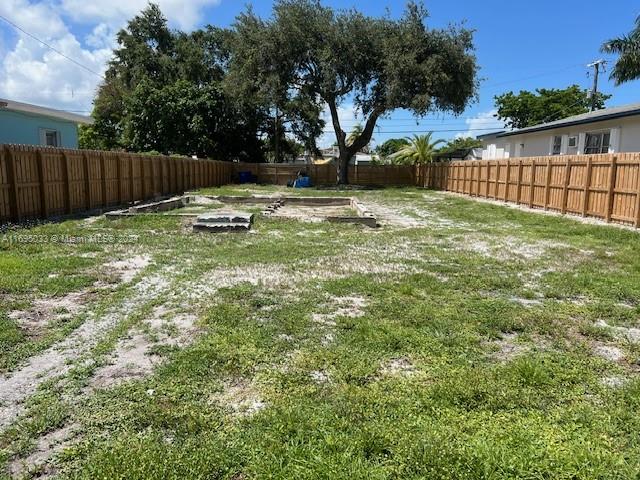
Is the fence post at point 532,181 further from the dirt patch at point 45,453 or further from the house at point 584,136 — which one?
the dirt patch at point 45,453

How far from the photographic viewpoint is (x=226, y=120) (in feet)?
119

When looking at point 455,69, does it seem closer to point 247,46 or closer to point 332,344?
point 247,46

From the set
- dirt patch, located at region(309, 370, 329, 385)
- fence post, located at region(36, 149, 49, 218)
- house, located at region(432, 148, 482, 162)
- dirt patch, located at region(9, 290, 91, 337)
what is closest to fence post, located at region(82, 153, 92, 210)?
fence post, located at region(36, 149, 49, 218)

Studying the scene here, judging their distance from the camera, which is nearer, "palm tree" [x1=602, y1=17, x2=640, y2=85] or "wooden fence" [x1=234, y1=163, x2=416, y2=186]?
"palm tree" [x1=602, y1=17, x2=640, y2=85]

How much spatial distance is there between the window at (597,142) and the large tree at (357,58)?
26.7 feet

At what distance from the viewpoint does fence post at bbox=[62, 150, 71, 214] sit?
13.0 m

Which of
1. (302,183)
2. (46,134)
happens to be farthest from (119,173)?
(302,183)

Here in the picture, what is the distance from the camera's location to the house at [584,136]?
62.1 ft

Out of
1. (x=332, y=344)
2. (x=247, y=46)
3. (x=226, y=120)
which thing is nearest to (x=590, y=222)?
(x=332, y=344)

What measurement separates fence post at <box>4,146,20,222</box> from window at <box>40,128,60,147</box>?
30.1 ft

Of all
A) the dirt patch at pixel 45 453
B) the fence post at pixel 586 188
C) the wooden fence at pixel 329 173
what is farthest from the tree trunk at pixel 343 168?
the dirt patch at pixel 45 453

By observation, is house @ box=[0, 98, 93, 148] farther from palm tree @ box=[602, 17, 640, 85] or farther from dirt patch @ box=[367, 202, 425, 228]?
palm tree @ box=[602, 17, 640, 85]

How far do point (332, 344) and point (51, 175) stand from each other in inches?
438

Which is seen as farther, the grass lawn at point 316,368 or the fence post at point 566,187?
the fence post at point 566,187
